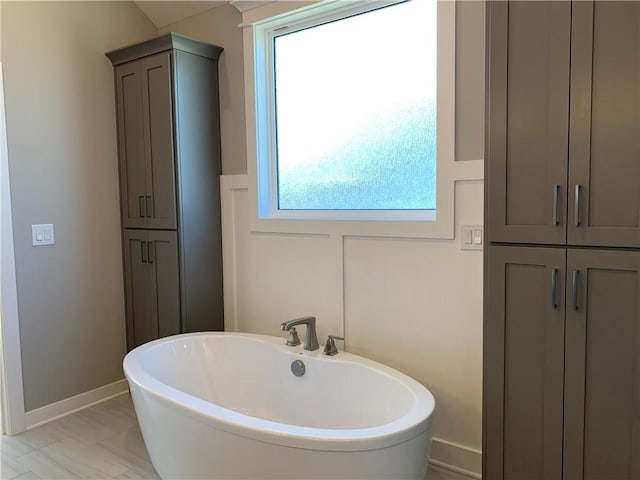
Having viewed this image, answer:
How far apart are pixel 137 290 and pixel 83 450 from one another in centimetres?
101

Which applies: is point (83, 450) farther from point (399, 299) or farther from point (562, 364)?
point (562, 364)

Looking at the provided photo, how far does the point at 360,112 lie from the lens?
2.62m

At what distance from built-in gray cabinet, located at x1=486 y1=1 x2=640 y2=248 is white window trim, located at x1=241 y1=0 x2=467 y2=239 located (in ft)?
1.51

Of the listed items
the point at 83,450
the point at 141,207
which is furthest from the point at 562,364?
the point at 141,207

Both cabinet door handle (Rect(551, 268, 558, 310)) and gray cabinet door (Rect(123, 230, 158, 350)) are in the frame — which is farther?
gray cabinet door (Rect(123, 230, 158, 350))

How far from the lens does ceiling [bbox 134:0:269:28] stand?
283 cm

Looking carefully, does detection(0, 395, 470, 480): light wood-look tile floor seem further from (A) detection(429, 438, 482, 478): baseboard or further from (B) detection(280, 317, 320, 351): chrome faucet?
(B) detection(280, 317, 320, 351): chrome faucet

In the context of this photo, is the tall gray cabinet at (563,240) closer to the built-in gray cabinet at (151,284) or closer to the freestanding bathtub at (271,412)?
the freestanding bathtub at (271,412)

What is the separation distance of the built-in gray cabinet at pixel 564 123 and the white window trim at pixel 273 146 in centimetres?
46

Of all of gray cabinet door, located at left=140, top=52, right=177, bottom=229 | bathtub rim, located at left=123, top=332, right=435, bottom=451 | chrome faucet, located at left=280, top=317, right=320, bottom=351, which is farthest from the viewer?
gray cabinet door, located at left=140, top=52, right=177, bottom=229

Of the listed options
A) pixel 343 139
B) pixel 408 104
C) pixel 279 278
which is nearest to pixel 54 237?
pixel 279 278

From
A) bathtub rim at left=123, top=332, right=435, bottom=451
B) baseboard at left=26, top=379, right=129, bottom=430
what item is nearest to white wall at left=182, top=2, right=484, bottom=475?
bathtub rim at left=123, top=332, right=435, bottom=451

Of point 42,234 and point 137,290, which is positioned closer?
point 42,234

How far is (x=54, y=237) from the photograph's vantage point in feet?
9.41
